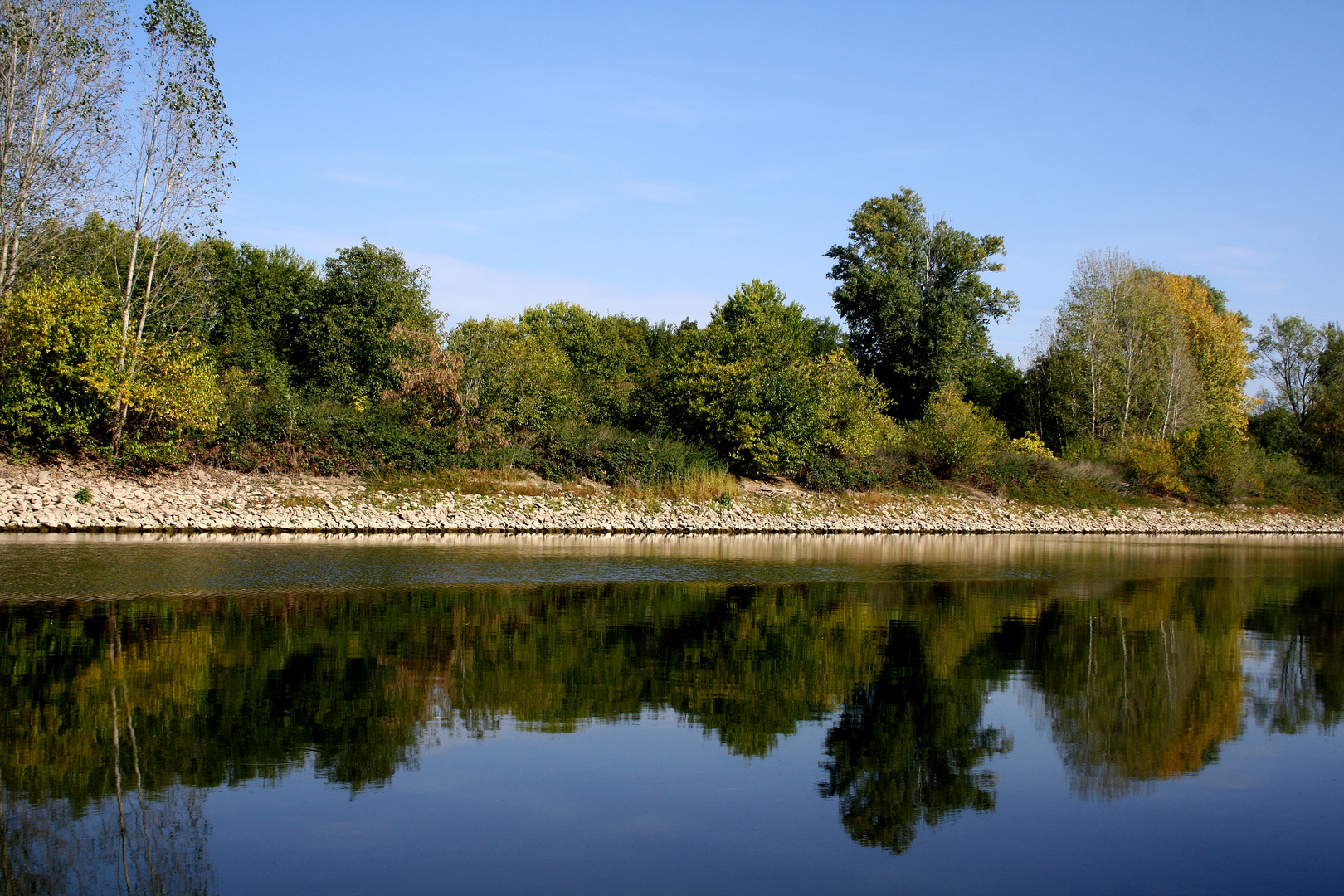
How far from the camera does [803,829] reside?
20.9ft

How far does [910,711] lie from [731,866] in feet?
13.0

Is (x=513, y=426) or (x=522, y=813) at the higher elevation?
(x=513, y=426)

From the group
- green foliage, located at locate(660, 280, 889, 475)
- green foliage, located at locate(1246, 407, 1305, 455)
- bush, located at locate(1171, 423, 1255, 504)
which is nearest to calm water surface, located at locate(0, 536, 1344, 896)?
green foliage, located at locate(660, 280, 889, 475)

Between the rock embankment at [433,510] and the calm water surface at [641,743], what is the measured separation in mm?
9290

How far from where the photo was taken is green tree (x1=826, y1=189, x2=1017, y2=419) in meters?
57.3

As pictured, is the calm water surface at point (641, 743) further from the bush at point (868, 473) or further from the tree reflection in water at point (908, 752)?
the bush at point (868, 473)

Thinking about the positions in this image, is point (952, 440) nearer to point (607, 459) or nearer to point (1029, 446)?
point (1029, 446)

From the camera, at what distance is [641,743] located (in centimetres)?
820

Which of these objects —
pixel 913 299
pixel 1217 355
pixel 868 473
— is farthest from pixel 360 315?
pixel 1217 355

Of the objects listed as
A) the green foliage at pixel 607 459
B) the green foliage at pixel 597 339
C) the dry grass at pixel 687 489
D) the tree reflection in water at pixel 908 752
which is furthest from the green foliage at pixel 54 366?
the green foliage at pixel 597 339

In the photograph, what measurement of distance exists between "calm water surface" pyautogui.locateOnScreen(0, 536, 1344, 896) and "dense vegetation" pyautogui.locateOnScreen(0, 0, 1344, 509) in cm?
1298

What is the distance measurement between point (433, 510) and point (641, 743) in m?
23.2

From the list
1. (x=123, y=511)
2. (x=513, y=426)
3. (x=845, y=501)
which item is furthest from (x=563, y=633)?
(x=845, y=501)

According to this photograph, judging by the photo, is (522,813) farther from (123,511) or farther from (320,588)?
(123,511)
